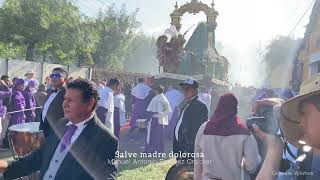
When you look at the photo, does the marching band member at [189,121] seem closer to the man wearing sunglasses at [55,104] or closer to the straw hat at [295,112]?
the man wearing sunglasses at [55,104]

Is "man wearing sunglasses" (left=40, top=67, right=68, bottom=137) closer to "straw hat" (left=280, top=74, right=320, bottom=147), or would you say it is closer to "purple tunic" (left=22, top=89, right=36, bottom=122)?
"straw hat" (left=280, top=74, right=320, bottom=147)

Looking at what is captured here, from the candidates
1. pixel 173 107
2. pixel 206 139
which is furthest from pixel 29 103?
pixel 206 139

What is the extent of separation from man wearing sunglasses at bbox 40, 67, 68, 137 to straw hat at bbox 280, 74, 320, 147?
12.5ft

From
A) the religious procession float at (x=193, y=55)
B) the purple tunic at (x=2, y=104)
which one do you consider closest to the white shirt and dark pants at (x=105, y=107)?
the purple tunic at (x=2, y=104)

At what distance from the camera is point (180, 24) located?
2158 cm

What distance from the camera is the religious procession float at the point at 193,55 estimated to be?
1995cm

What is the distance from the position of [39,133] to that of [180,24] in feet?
55.1

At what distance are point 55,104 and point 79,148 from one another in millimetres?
2964

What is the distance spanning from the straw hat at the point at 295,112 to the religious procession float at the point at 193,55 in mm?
17586

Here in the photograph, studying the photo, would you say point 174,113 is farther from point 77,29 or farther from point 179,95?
point 77,29

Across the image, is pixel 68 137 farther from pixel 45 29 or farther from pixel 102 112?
pixel 45 29

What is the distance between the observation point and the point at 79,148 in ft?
9.56

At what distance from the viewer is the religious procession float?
786 inches

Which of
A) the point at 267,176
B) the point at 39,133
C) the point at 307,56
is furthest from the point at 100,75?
the point at 267,176
